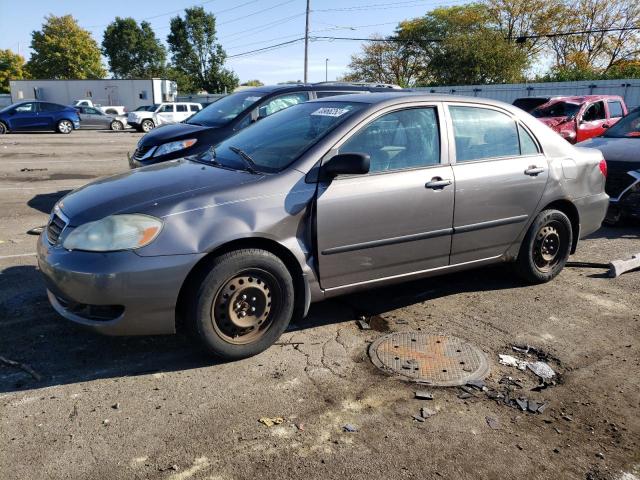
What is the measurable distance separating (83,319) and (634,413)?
326cm

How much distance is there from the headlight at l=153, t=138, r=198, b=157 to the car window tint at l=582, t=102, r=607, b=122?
12.8m

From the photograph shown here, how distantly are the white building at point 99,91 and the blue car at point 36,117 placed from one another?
1836cm

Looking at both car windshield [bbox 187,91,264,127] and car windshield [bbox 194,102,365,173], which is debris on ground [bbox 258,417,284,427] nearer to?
car windshield [bbox 194,102,365,173]

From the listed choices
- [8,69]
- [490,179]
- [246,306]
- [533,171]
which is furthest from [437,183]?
[8,69]

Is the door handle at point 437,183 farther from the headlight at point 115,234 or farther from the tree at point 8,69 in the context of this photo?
the tree at point 8,69

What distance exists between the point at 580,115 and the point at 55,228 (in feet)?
51.2

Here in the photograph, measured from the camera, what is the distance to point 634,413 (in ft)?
10.1

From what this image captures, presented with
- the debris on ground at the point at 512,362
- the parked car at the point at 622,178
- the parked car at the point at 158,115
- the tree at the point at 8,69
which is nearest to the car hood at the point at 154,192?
the debris on ground at the point at 512,362

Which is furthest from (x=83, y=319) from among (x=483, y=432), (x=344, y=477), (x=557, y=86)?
(x=557, y=86)

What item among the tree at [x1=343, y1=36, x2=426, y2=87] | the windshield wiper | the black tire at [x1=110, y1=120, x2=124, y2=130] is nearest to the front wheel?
the black tire at [x1=110, y1=120, x2=124, y2=130]

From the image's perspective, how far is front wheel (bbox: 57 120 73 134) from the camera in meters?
25.0

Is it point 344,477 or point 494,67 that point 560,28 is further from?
point 344,477

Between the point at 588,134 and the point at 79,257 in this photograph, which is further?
the point at 588,134

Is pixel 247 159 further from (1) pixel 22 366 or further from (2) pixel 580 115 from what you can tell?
(2) pixel 580 115
